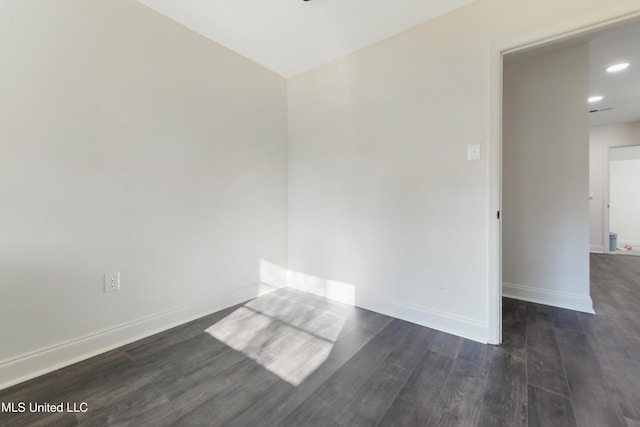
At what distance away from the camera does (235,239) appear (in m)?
2.65

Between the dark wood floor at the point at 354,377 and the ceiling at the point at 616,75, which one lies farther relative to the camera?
the ceiling at the point at 616,75

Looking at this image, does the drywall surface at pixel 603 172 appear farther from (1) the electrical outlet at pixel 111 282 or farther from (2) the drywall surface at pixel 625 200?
(1) the electrical outlet at pixel 111 282

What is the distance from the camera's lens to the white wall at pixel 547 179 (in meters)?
2.54

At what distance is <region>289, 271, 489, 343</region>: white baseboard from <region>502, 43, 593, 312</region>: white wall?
1260mm

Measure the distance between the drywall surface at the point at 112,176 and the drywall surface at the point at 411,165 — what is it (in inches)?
32.0

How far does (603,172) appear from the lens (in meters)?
5.03

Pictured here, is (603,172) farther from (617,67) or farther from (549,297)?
(549,297)

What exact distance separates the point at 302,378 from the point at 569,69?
3520 mm

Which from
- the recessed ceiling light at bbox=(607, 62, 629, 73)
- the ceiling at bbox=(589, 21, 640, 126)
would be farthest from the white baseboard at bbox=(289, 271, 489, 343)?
the recessed ceiling light at bbox=(607, 62, 629, 73)

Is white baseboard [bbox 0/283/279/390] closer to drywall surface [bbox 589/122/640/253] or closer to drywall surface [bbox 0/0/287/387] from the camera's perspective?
drywall surface [bbox 0/0/287/387]

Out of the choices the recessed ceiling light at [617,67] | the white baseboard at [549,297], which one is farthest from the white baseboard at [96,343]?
the recessed ceiling light at [617,67]

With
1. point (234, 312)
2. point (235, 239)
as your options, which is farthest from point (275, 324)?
point (235, 239)

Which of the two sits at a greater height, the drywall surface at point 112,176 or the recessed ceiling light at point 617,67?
the recessed ceiling light at point 617,67

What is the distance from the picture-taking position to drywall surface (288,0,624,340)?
6.40 ft
